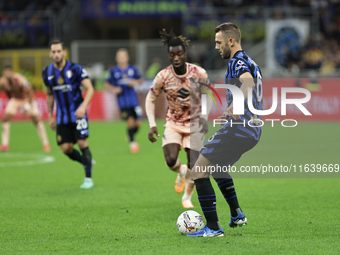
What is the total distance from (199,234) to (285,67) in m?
20.2

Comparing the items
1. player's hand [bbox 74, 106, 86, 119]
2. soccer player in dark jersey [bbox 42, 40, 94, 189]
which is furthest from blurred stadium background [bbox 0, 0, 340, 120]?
player's hand [bbox 74, 106, 86, 119]

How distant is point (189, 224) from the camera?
6.50m

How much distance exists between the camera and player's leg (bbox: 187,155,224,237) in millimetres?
6344

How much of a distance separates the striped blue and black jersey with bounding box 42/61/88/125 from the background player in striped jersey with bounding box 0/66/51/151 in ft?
20.6

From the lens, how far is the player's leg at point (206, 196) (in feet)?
20.8

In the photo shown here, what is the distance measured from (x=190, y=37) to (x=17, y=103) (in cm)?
1343

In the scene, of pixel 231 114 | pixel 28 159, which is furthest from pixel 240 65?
pixel 28 159

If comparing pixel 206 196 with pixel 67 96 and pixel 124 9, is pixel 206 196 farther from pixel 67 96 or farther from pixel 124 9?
pixel 124 9

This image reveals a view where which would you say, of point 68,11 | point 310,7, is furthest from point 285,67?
point 68,11

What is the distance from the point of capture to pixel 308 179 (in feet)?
36.0

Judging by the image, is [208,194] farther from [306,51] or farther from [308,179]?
[306,51]

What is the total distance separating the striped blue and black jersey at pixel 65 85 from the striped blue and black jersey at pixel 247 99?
4.09 m

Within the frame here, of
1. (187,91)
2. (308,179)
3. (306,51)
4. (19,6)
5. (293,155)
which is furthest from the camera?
(19,6)

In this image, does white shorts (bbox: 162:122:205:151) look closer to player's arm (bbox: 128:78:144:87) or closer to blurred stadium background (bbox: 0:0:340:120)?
player's arm (bbox: 128:78:144:87)
